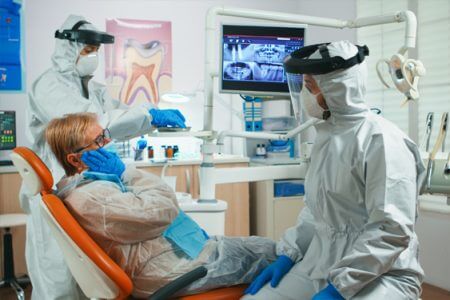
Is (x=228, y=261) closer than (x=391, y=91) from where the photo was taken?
Yes

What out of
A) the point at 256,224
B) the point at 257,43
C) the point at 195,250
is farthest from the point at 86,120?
the point at 256,224

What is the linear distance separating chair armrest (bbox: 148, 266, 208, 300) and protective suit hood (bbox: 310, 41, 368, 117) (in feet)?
2.29

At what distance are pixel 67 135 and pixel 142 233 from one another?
0.49 m

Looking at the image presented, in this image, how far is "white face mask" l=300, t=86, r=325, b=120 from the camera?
1498 millimetres

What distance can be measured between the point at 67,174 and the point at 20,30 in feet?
7.67

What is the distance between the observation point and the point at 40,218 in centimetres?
219

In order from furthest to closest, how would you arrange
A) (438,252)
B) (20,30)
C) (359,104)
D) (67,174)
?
1. (20,30)
2. (438,252)
3. (67,174)
4. (359,104)

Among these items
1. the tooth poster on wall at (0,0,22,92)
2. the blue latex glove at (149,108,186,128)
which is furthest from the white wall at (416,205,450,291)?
the tooth poster on wall at (0,0,22,92)

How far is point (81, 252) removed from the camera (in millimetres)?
1328

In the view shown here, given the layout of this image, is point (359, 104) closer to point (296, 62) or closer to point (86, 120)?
point (296, 62)

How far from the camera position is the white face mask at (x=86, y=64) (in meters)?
2.38

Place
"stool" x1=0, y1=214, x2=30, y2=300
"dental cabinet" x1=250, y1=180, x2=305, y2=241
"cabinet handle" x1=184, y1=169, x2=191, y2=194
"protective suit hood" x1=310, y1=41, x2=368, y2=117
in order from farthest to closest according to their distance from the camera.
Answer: "dental cabinet" x1=250, y1=180, x2=305, y2=241 < "cabinet handle" x1=184, y1=169, x2=191, y2=194 < "stool" x1=0, y1=214, x2=30, y2=300 < "protective suit hood" x1=310, y1=41, x2=368, y2=117

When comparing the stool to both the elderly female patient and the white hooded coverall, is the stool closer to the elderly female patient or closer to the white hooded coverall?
the white hooded coverall

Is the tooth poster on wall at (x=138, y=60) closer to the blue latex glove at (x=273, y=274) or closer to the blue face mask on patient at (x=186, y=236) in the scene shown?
the blue face mask on patient at (x=186, y=236)
